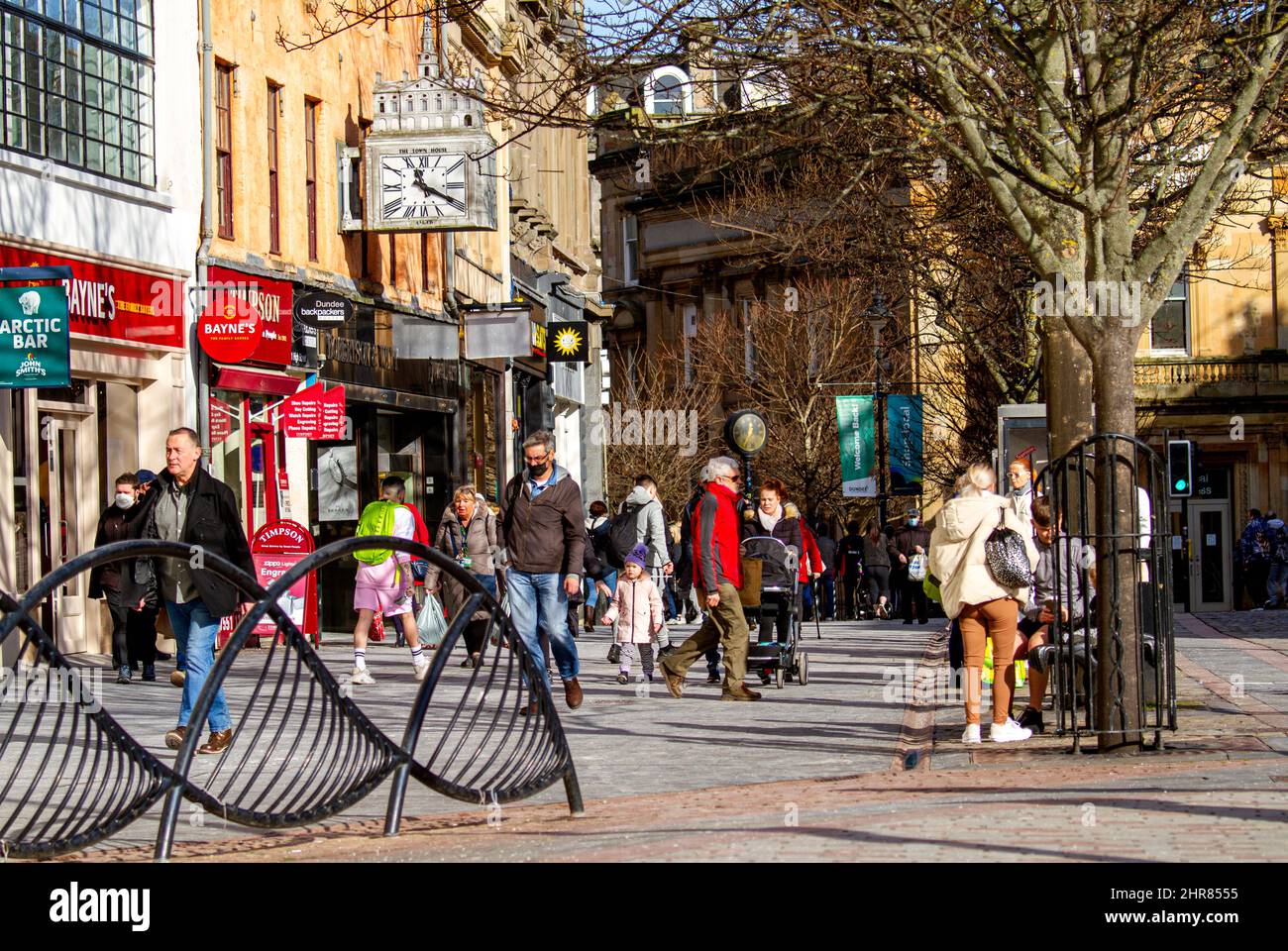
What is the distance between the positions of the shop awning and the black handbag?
1270 centimetres

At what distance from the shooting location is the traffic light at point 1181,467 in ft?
98.9

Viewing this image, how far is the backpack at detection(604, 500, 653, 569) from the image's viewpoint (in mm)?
19969

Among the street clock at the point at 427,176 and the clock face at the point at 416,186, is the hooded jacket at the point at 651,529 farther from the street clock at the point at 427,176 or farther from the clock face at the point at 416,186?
the clock face at the point at 416,186

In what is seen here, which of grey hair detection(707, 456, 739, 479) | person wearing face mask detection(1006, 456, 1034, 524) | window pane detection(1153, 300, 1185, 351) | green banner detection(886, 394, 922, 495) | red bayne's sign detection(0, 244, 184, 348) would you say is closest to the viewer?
person wearing face mask detection(1006, 456, 1034, 524)

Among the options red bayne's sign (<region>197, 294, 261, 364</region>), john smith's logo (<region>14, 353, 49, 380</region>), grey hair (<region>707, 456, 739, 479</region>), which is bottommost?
grey hair (<region>707, 456, 739, 479</region>)

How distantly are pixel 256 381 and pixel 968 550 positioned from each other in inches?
526

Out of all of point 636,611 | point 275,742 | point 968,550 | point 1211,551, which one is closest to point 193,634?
point 275,742

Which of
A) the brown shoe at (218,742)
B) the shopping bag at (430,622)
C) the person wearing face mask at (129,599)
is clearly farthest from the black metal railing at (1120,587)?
the shopping bag at (430,622)

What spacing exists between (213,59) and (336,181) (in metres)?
4.05

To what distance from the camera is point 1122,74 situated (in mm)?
11906

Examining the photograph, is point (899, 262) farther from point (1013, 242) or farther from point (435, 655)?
point (435, 655)

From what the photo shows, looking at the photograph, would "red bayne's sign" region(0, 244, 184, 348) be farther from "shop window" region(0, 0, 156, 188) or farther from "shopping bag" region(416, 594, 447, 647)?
"shopping bag" region(416, 594, 447, 647)

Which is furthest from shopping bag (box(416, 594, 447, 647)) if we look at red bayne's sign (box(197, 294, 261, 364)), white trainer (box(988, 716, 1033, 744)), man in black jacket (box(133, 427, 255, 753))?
red bayne's sign (box(197, 294, 261, 364))

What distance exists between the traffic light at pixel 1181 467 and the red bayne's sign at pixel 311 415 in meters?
12.9
